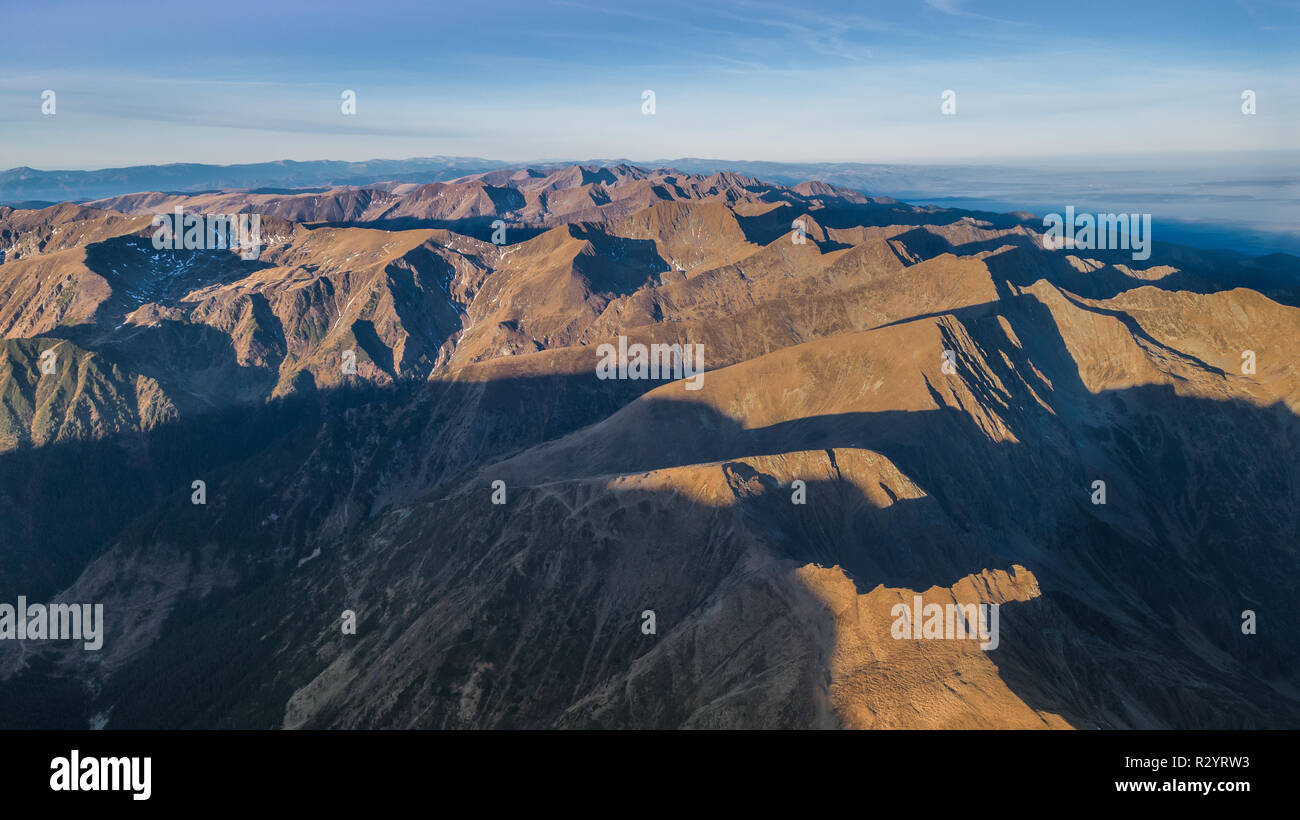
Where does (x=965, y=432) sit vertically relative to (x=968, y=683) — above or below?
above

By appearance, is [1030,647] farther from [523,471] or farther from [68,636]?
[68,636]

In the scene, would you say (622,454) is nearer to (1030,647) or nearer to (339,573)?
(339,573)

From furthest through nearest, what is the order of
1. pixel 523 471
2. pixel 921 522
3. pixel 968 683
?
1. pixel 523 471
2. pixel 921 522
3. pixel 968 683

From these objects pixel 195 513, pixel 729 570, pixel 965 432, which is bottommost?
pixel 195 513

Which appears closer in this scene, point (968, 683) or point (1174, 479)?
point (968, 683)

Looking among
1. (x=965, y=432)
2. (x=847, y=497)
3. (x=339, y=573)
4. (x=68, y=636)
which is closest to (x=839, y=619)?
(x=847, y=497)

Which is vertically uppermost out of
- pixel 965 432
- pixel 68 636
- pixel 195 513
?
pixel 965 432
